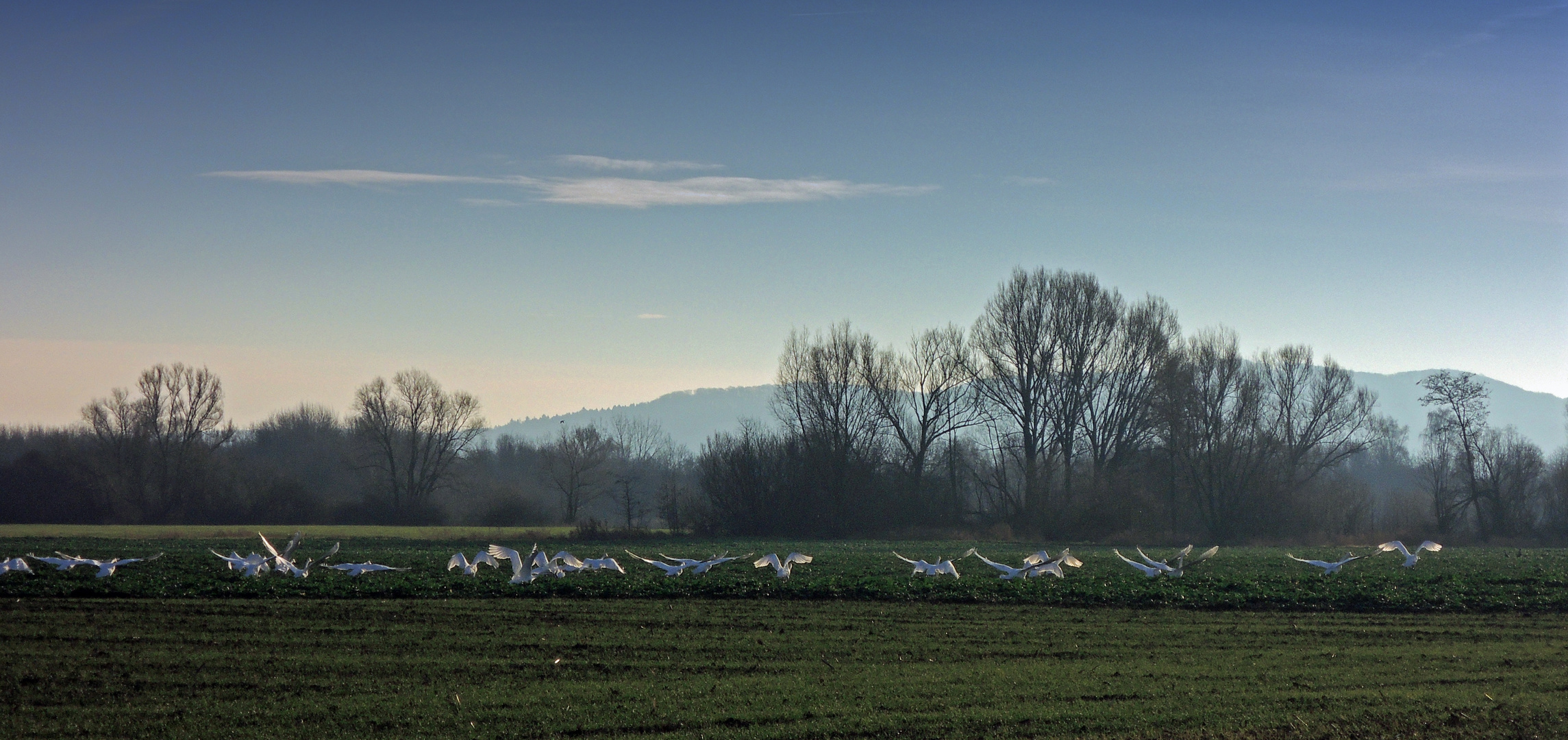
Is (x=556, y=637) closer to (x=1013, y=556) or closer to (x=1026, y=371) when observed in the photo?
(x=1013, y=556)

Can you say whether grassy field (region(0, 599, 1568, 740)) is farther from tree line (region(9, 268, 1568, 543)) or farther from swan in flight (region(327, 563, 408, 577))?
tree line (region(9, 268, 1568, 543))

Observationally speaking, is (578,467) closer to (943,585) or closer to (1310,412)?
(1310,412)

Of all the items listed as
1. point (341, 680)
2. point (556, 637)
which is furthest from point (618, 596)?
point (341, 680)

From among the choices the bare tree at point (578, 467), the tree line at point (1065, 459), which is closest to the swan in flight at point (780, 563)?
the tree line at point (1065, 459)

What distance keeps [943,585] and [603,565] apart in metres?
8.40

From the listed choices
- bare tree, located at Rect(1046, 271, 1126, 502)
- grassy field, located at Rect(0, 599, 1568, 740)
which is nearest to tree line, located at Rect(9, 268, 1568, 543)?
bare tree, located at Rect(1046, 271, 1126, 502)

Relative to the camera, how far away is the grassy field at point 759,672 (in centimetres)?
1093

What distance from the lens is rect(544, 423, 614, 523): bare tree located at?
8700cm

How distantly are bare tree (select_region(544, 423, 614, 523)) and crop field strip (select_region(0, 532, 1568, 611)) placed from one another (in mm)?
56531

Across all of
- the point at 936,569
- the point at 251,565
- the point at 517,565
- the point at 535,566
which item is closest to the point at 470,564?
the point at 535,566

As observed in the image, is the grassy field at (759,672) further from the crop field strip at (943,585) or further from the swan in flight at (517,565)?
the swan in flight at (517,565)

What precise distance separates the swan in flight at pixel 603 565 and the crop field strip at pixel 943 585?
495mm

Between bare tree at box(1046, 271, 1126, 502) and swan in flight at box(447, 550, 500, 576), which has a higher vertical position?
bare tree at box(1046, 271, 1126, 502)

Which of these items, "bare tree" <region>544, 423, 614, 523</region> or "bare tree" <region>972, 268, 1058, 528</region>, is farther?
"bare tree" <region>544, 423, 614, 523</region>
